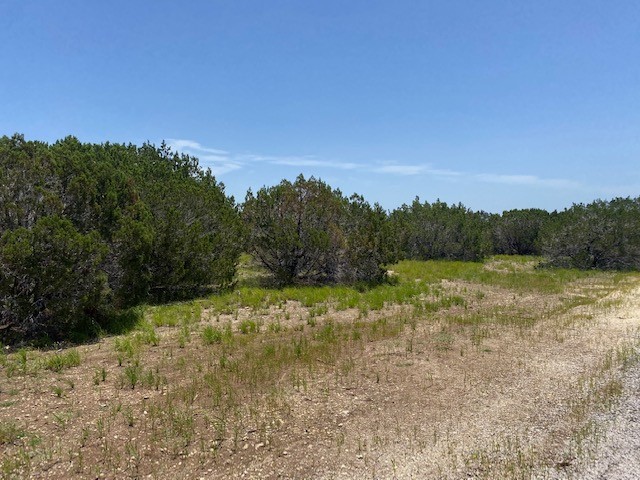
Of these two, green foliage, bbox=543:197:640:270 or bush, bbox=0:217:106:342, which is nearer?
bush, bbox=0:217:106:342

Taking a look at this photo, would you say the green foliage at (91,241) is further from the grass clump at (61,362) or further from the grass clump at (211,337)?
the grass clump at (211,337)

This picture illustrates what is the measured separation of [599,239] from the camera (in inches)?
1139

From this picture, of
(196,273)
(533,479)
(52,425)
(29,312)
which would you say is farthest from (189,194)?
(533,479)

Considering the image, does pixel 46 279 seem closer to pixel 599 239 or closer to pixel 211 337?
pixel 211 337

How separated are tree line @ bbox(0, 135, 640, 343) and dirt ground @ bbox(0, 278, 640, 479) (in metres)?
1.95

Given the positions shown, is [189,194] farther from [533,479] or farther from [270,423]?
[533,479]

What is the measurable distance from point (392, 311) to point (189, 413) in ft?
31.3

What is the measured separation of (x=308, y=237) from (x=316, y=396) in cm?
1280

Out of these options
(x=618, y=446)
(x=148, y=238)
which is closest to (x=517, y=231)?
(x=148, y=238)

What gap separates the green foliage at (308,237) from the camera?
1988cm

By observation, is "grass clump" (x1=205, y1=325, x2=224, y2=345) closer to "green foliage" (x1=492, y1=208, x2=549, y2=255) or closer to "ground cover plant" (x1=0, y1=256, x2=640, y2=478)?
"ground cover plant" (x1=0, y1=256, x2=640, y2=478)

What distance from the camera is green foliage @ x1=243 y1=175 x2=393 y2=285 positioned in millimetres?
19875

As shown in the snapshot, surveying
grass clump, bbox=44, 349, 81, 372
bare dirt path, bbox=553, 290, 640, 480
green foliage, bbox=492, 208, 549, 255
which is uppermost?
green foliage, bbox=492, 208, 549, 255

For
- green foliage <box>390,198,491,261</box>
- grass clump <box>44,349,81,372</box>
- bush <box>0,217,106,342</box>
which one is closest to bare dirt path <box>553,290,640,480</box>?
grass clump <box>44,349,81,372</box>
